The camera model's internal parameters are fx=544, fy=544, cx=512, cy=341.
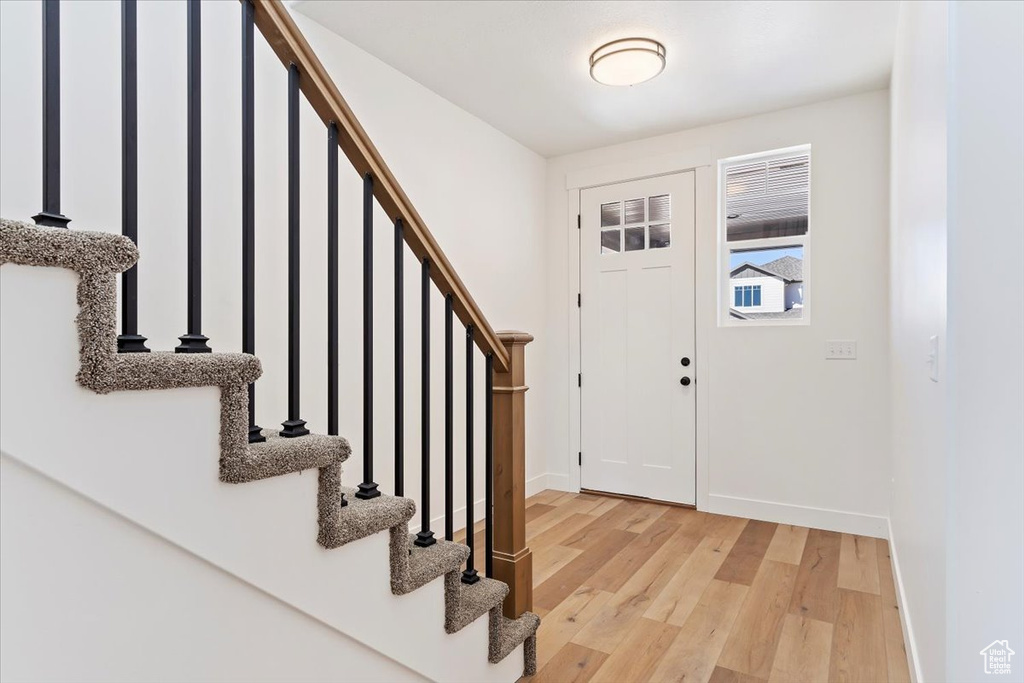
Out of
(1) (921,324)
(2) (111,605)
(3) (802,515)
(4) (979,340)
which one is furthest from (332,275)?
(3) (802,515)

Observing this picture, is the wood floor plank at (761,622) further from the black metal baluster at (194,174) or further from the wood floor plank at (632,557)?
the black metal baluster at (194,174)

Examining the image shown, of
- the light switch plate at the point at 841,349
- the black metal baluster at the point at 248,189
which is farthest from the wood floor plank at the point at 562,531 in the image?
the black metal baluster at the point at 248,189

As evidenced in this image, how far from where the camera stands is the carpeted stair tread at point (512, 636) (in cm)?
172

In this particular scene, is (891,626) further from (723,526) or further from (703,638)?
(723,526)

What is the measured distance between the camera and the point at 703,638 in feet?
7.11

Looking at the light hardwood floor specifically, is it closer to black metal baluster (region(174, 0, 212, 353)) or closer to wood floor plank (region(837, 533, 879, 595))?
wood floor plank (region(837, 533, 879, 595))

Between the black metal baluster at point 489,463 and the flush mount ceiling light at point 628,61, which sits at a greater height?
the flush mount ceiling light at point 628,61

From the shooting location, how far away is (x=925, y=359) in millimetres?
1568

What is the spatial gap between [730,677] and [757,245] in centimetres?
273

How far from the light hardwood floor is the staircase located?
2.30 feet

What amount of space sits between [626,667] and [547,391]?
2.65 meters

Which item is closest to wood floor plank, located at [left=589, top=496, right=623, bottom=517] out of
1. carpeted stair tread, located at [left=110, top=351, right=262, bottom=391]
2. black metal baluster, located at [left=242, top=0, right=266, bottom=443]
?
black metal baluster, located at [left=242, top=0, right=266, bottom=443]

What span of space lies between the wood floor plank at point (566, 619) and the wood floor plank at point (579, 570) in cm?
5

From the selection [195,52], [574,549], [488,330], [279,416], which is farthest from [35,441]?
[574,549]
